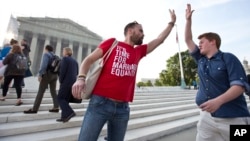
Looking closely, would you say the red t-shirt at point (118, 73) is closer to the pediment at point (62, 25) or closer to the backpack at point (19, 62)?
the backpack at point (19, 62)

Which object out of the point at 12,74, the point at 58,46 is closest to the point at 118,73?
the point at 12,74

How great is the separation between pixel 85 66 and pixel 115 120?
2.01ft

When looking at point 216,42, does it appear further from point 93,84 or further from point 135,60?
point 93,84

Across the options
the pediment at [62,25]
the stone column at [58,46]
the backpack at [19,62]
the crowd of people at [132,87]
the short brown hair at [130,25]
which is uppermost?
the pediment at [62,25]

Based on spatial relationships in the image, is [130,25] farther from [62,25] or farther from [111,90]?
[62,25]

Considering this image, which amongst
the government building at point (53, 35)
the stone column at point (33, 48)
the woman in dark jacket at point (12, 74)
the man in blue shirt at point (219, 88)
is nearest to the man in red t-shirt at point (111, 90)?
the man in blue shirt at point (219, 88)

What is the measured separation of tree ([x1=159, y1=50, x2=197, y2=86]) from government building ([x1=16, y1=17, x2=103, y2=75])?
1835 centimetres

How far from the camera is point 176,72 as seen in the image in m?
47.7

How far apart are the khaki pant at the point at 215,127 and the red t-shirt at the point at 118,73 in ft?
2.83

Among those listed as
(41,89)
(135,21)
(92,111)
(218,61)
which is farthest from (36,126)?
(218,61)

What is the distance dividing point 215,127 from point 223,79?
0.51 metres

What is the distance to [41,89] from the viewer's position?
202 inches

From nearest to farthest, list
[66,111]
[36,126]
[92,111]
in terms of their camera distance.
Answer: [92,111]
[36,126]
[66,111]

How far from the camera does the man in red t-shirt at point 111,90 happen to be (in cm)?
192
